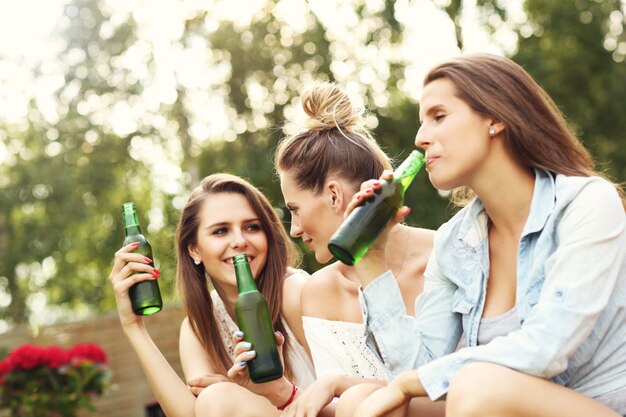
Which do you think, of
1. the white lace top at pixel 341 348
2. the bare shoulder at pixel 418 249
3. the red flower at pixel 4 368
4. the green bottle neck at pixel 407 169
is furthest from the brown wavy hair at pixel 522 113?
the red flower at pixel 4 368

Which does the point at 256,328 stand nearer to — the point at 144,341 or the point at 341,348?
the point at 341,348

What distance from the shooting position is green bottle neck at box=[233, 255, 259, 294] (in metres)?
3.01

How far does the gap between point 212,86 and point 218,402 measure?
46.1ft

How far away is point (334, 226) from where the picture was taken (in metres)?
3.22

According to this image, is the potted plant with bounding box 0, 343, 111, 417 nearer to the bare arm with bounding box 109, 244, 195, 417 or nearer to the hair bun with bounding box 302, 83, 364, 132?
the bare arm with bounding box 109, 244, 195, 417

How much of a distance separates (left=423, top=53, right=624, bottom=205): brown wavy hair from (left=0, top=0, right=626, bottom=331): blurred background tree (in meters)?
12.6

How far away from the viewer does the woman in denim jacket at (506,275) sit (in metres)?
1.96

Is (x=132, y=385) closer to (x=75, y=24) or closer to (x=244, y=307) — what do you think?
(x=244, y=307)

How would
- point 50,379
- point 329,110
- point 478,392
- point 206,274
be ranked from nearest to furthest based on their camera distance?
point 478,392 → point 329,110 → point 206,274 → point 50,379

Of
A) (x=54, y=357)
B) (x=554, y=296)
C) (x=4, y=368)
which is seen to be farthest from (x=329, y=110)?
(x=4, y=368)

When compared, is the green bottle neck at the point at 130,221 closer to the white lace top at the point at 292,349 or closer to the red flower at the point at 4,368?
the white lace top at the point at 292,349

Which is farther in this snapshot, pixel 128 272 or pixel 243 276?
pixel 128 272

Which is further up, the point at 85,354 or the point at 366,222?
the point at 366,222

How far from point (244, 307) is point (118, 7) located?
49.2 feet
